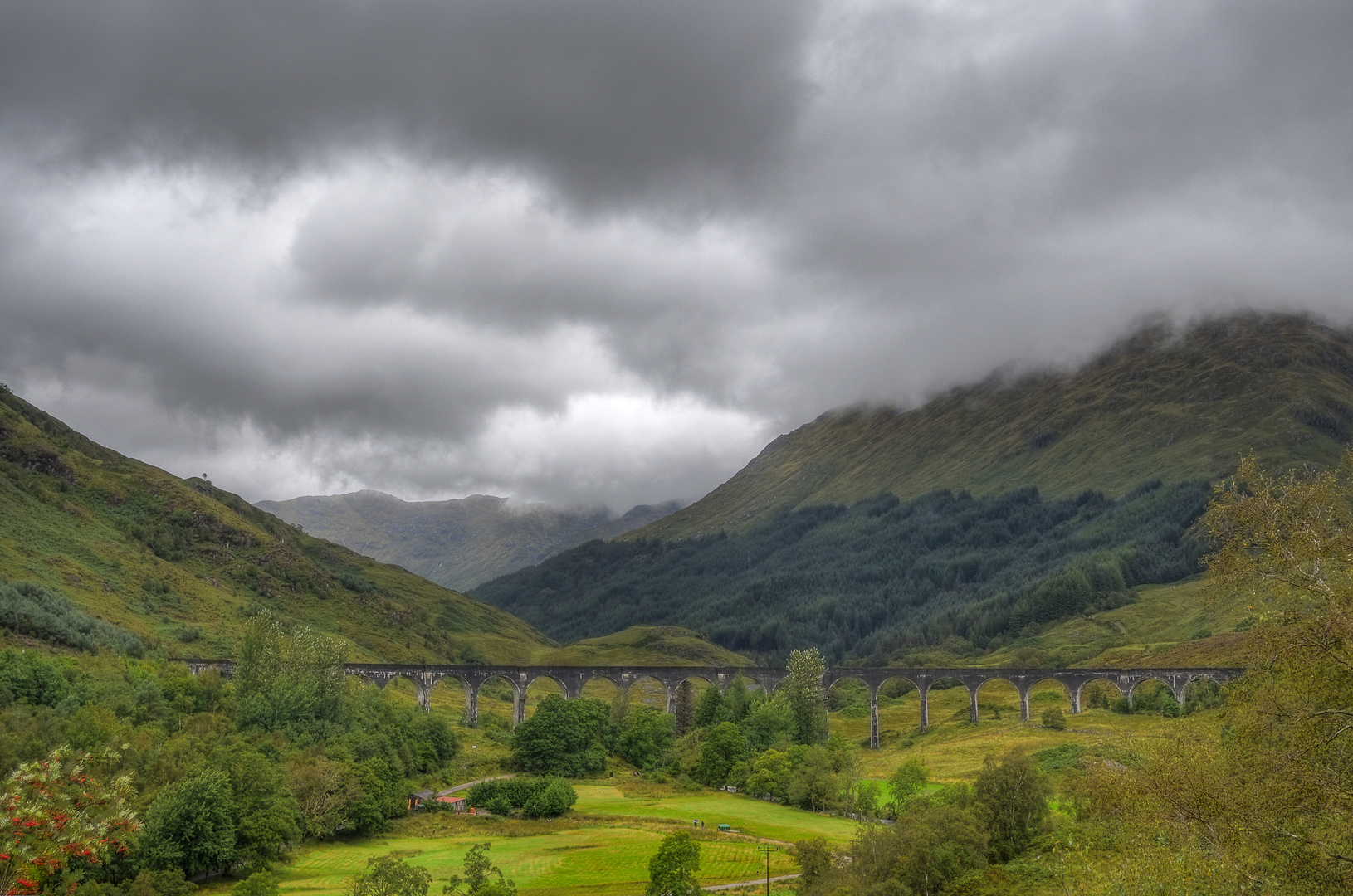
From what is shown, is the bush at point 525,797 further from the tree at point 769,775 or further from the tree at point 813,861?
the tree at point 813,861

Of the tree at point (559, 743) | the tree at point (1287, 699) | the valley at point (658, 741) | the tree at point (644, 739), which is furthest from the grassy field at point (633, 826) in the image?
the tree at point (1287, 699)

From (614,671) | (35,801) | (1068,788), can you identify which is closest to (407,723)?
Answer: (614,671)

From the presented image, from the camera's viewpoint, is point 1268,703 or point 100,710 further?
point 100,710

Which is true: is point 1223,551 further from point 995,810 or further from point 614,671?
point 614,671

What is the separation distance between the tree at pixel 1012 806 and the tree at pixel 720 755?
4975cm

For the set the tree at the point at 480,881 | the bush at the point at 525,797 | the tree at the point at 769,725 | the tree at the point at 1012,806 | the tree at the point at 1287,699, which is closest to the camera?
the tree at the point at 1287,699

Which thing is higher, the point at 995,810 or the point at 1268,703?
the point at 1268,703

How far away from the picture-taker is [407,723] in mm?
94688

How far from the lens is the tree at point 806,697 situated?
107 metres

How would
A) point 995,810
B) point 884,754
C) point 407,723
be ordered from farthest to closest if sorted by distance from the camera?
point 884,754, point 407,723, point 995,810

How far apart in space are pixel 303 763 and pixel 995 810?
2058 inches

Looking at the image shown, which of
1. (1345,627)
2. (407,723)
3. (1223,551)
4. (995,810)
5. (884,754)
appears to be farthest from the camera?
(884,754)

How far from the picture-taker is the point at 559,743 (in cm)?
9969

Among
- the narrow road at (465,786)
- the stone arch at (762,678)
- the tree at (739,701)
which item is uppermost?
the stone arch at (762,678)
